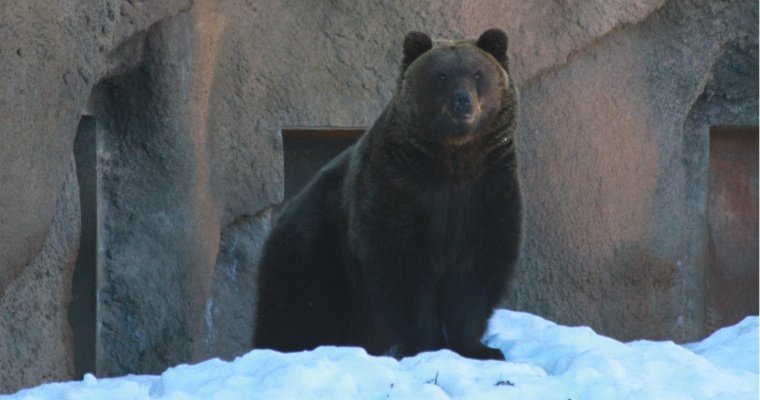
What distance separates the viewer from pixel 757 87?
9297 mm

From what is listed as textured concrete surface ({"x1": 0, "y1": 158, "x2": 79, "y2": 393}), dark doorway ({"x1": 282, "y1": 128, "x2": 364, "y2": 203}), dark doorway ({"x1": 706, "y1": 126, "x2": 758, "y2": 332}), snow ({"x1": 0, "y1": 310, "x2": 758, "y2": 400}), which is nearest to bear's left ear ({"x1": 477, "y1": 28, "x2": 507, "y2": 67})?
snow ({"x1": 0, "y1": 310, "x2": 758, "y2": 400})

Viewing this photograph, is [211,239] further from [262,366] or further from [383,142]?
[262,366]

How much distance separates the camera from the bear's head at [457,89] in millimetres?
6844

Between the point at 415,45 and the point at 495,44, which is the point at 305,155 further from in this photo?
the point at 495,44

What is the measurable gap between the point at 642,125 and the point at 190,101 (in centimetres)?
274

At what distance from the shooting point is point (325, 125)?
861 cm

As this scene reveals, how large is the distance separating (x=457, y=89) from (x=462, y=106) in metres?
0.16

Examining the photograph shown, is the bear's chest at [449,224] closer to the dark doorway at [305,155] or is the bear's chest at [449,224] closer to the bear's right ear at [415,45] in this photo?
the bear's right ear at [415,45]

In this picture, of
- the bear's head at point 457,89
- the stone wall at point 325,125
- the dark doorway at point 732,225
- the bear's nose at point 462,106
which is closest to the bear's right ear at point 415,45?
the bear's head at point 457,89

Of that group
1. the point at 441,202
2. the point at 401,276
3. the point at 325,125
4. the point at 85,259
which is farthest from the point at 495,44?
the point at 85,259

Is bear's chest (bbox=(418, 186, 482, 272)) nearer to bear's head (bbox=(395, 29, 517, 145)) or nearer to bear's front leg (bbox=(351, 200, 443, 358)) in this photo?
bear's front leg (bbox=(351, 200, 443, 358))

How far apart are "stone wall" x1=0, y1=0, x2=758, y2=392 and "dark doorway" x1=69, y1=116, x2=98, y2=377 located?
0.11 ft

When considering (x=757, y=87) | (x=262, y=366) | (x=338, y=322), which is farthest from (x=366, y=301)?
(x=757, y=87)

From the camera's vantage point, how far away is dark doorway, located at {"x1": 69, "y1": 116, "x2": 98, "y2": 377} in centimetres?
812
